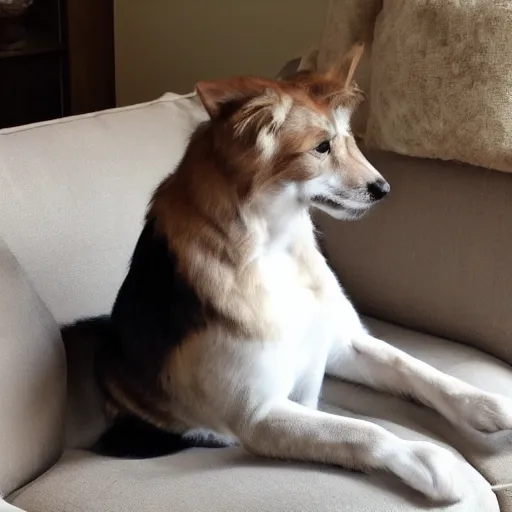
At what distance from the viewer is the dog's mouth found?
1.21 metres

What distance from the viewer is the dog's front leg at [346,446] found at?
1110 mm

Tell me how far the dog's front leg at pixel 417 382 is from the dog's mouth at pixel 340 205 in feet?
0.97

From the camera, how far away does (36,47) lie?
2539 millimetres

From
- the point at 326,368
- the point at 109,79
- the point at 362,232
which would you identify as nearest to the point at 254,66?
the point at 109,79

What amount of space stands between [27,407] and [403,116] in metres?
0.84

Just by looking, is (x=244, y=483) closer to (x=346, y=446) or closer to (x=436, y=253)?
(x=346, y=446)

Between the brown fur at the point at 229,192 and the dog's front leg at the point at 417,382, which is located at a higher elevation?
the brown fur at the point at 229,192

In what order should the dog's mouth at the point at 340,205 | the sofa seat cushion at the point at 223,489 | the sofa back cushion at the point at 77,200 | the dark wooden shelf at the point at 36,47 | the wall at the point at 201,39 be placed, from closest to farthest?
1. the sofa seat cushion at the point at 223,489
2. the dog's mouth at the point at 340,205
3. the sofa back cushion at the point at 77,200
4. the wall at the point at 201,39
5. the dark wooden shelf at the point at 36,47

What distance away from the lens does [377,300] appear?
165 cm

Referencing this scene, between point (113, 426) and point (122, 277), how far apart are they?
0.29 meters

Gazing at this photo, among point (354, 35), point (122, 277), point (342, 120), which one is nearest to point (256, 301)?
point (342, 120)

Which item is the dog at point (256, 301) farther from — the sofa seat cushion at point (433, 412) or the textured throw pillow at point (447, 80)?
the textured throw pillow at point (447, 80)

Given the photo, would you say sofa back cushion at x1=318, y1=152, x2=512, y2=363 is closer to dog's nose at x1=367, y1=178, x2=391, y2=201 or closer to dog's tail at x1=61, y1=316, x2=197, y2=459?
dog's nose at x1=367, y1=178, x2=391, y2=201

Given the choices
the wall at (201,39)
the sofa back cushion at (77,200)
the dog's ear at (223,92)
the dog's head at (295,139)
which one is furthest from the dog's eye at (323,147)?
the wall at (201,39)
